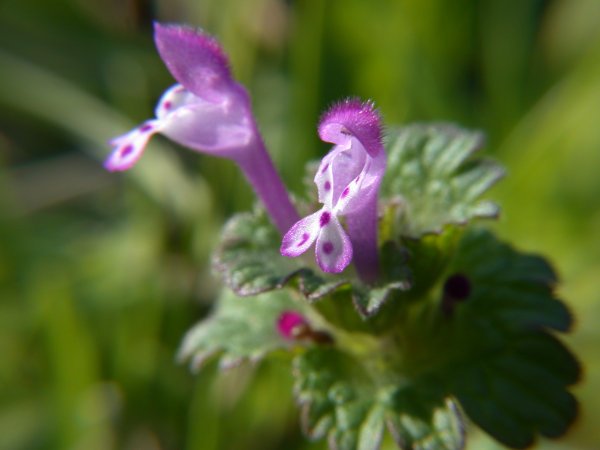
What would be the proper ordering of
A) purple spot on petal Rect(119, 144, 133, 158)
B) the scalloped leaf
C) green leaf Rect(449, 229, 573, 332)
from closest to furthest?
the scalloped leaf < purple spot on petal Rect(119, 144, 133, 158) < green leaf Rect(449, 229, 573, 332)

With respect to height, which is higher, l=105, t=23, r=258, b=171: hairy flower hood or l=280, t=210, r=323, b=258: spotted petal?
l=105, t=23, r=258, b=171: hairy flower hood

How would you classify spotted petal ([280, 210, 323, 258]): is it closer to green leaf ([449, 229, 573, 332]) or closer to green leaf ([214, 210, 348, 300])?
green leaf ([214, 210, 348, 300])

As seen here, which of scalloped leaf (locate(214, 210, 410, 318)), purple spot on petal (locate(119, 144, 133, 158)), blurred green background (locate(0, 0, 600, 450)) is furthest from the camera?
blurred green background (locate(0, 0, 600, 450))

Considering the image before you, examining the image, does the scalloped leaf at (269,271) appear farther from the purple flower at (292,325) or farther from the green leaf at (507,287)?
the green leaf at (507,287)

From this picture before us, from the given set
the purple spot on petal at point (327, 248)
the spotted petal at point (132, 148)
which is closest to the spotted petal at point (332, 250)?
the purple spot on petal at point (327, 248)

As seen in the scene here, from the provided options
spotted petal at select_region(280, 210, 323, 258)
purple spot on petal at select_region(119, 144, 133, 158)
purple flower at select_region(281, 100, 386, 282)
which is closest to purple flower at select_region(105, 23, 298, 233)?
purple spot on petal at select_region(119, 144, 133, 158)

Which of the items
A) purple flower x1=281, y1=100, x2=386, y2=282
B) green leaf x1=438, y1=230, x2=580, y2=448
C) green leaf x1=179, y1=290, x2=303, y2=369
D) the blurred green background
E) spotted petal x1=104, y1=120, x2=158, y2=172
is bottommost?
green leaf x1=438, y1=230, x2=580, y2=448
